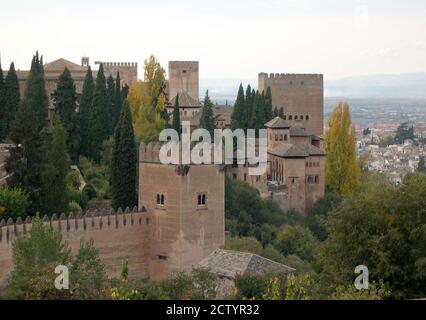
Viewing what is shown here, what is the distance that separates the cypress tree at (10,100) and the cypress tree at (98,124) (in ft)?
11.0

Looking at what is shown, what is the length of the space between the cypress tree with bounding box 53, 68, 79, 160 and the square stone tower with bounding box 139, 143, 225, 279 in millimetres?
11497

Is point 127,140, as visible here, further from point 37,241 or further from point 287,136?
point 287,136

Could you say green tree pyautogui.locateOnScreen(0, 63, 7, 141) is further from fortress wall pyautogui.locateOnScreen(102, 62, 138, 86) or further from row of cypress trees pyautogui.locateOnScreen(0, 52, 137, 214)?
fortress wall pyautogui.locateOnScreen(102, 62, 138, 86)

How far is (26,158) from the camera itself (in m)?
34.2

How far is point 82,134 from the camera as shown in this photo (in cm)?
4450

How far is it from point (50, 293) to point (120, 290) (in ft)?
4.05

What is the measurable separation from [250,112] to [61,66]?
42.9ft

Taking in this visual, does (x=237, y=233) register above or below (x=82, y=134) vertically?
below

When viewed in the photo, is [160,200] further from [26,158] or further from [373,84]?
[373,84]

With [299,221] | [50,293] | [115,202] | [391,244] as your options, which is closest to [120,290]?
[50,293]

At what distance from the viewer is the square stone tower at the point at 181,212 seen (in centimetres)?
3181

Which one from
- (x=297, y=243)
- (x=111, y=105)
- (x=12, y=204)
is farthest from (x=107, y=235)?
(x=111, y=105)

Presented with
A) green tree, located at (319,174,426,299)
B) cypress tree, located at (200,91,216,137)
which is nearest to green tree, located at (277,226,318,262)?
cypress tree, located at (200,91,216,137)

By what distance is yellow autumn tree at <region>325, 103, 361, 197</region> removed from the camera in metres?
55.1
